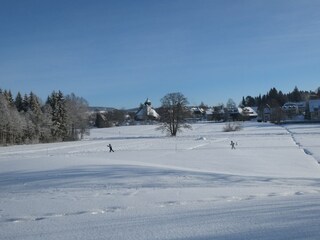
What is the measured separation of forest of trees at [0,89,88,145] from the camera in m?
79.8

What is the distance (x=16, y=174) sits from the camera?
1875 cm

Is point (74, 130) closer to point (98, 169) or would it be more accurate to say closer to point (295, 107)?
point (98, 169)

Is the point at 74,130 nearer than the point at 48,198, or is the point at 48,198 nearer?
the point at 48,198

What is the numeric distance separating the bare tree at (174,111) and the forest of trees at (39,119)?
22.1m

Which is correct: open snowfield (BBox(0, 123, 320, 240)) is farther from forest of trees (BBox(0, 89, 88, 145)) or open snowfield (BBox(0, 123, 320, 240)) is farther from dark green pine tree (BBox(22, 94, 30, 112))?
dark green pine tree (BBox(22, 94, 30, 112))

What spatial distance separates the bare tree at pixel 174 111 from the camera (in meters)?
91.9

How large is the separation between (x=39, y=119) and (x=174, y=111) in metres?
29.8

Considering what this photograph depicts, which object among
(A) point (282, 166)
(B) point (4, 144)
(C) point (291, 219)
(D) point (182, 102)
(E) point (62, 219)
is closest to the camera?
(C) point (291, 219)

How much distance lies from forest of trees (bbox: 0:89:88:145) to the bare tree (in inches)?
869

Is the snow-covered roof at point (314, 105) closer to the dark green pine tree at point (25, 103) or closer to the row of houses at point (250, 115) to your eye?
the row of houses at point (250, 115)

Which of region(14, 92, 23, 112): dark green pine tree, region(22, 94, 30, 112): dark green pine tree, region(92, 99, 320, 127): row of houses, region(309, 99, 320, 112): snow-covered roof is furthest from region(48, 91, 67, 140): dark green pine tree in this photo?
region(309, 99, 320, 112): snow-covered roof

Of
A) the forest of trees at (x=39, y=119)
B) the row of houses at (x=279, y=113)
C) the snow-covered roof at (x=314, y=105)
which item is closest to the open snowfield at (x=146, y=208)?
the forest of trees at (x=39, y=119)

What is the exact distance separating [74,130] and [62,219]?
91.9 m

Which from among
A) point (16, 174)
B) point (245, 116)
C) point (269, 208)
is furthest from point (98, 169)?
point (245, 116)
